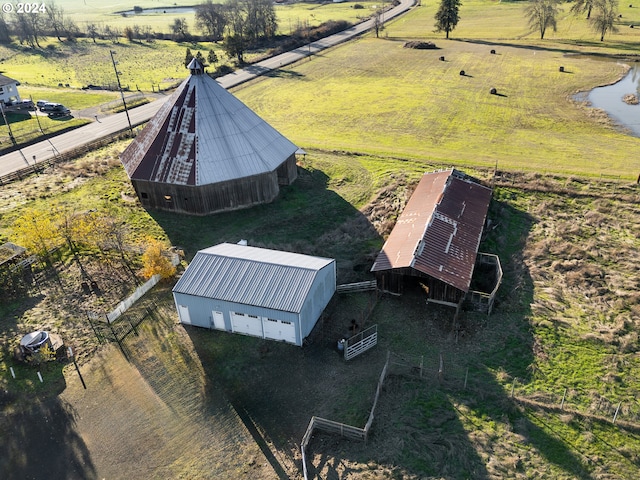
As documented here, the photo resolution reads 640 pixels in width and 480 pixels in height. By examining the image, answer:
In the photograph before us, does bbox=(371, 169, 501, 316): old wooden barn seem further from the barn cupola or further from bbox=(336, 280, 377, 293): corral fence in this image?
the barn cupola

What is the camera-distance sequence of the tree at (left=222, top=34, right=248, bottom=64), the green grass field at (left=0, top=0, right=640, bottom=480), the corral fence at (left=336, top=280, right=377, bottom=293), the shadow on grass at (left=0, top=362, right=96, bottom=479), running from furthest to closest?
the tree at (left=222, top=34, right=248, bottom=64) → the corral fence at (left=336, top=280, right=377, bottom=293) → the green grass field at (left=0, top=0, right=640, bottom=480) → the shadow on grass at (left=0, top=362, right=96, bottom=479)

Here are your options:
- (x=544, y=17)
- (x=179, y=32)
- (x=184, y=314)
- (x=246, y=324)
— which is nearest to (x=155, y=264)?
(x=184, y=314)

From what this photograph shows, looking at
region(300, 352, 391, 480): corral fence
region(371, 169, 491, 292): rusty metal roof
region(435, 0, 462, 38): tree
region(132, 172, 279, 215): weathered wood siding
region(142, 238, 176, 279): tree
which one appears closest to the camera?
region(300, 352, 391, 480): corral fence

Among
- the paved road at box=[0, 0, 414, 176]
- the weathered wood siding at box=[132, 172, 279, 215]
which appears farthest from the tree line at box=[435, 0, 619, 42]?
the weathered wood siding at box=[132, 172, 279, 215]

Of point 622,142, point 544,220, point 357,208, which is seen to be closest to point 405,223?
point 357,208

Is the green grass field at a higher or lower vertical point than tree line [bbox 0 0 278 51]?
lower

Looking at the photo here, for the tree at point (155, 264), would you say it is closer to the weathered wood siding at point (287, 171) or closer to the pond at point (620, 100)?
the weathered wood siding at point (287, 171)

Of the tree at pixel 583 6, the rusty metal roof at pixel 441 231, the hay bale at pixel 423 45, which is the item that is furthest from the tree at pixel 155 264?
the tree at pixel 583 6
